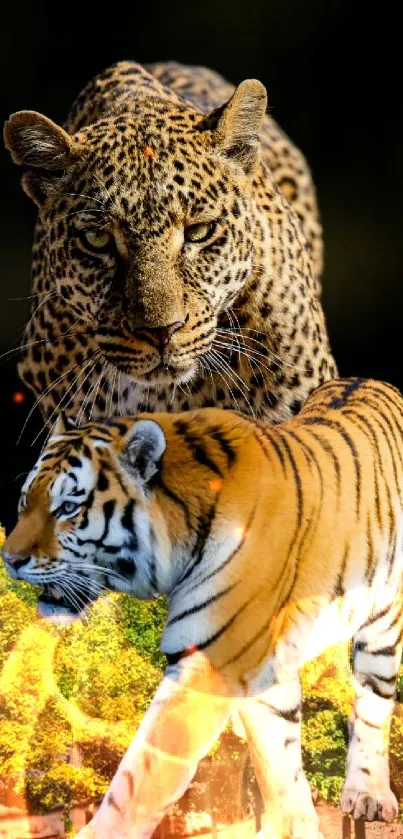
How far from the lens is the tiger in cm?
319

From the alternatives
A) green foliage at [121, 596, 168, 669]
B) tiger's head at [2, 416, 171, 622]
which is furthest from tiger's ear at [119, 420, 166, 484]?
green foliage at [121, 596, 168, 669]

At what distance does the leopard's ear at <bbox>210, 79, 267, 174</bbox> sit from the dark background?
11.6 inches

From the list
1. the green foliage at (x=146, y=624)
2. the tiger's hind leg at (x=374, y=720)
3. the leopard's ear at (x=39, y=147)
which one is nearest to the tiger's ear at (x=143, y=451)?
→ the green foliage at (x=146, y=624)

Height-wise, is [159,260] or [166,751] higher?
[159,260]

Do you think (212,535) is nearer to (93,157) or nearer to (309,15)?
(93,157)

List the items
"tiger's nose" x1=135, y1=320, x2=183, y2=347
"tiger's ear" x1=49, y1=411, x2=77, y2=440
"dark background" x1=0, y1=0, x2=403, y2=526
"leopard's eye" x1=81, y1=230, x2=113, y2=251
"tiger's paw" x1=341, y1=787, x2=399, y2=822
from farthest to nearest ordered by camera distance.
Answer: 1. "dark background" x1=0, y1=0, x2=403, y2=526
2. "tiger's paw" x1=341, y1=787, x2=399, y2=822
3. "tiger's ear" x1=49, y1=411, x2=77, y2=440
4. "leopard's eye" x1=81, y1=230, x2=113, y2=251
5. "tiger's nose" x1=135, y1=320, x2=183, y2=347

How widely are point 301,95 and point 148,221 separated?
0.90m

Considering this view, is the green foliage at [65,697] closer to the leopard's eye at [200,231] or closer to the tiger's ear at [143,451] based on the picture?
the tiger's ear at [143,451]

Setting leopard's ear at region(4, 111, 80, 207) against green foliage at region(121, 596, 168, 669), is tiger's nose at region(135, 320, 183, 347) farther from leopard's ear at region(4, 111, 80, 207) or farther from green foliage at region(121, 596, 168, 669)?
green foliage at region(121, 596, 168, 669)

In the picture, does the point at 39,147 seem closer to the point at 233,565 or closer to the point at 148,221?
the point at 148,221

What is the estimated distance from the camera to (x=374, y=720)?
3.57 meters

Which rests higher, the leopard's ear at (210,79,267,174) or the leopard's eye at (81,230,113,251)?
the leopard's ear at (210,79,267,174)

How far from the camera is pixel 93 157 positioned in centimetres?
328

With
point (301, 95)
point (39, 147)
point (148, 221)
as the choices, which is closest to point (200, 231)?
point (148, 221)
